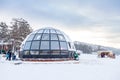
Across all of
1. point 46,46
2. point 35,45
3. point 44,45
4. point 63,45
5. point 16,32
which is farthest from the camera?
point 16,32

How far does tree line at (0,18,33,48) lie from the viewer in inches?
2596

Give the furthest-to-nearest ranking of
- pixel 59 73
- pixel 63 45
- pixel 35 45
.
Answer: pixel 63 45 < pixel 35 45 < pixel 59 73

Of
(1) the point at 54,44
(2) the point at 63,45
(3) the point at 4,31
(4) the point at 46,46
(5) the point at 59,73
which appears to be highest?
(3) the point at 4,31

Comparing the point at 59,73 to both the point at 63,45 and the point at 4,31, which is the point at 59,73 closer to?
the point at 63,45

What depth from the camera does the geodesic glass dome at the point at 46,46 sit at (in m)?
29.4

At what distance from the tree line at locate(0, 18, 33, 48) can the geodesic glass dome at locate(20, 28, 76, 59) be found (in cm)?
3369

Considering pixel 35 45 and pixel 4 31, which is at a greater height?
pixel 4 31

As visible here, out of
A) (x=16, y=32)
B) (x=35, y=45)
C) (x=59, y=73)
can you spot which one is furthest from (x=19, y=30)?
(x=59, y=73)

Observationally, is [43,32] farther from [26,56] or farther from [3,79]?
[3,79]

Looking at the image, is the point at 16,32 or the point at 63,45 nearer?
the point at 63,45

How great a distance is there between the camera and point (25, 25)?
6969 centimetres

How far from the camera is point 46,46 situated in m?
29.7

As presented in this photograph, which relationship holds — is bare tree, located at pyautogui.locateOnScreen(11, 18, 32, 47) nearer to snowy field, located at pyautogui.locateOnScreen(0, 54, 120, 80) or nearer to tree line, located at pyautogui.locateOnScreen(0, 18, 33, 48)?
tree line, located at pyautogui.locateOnScreen(0, 18, 33, 48)

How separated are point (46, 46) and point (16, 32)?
38.5 metres
